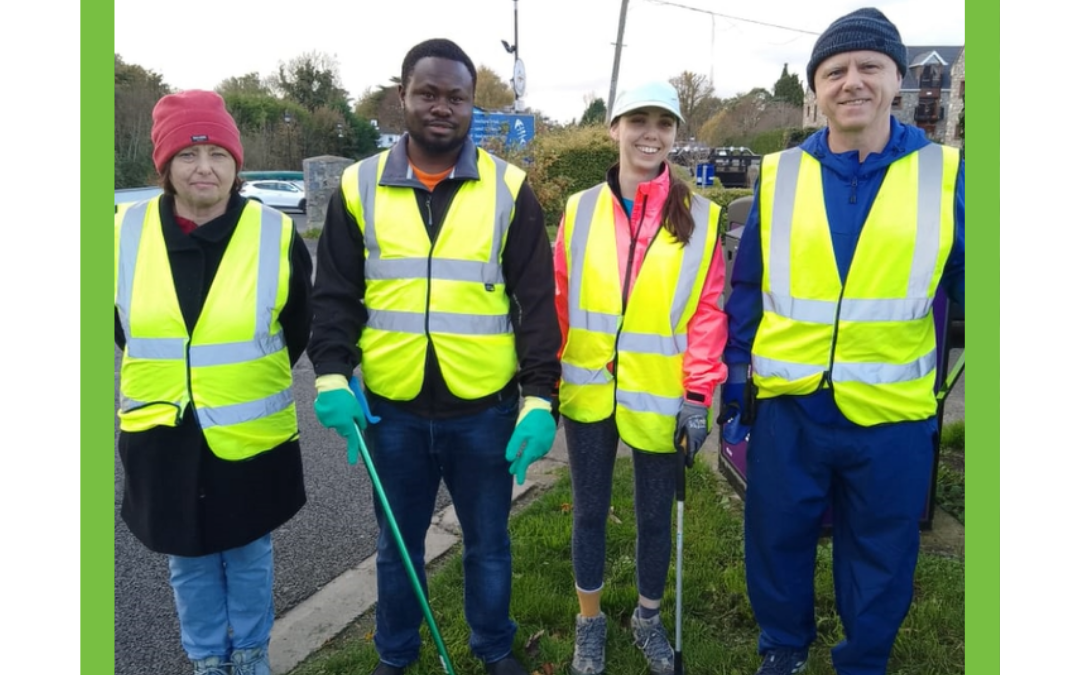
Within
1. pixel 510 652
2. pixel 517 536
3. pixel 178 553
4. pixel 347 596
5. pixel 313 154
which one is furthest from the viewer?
pixel 313 154

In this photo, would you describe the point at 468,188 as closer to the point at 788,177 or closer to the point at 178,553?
the point at 788,177

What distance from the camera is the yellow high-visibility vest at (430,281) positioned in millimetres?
2330

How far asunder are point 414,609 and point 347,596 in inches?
33.6

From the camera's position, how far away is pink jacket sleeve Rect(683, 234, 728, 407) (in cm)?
245

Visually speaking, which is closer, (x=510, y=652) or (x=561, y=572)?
(x=510, y=652)

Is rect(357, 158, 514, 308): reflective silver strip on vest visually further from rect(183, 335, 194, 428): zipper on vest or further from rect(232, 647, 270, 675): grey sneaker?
rect(232, 647, 270, 675): grey sneaker

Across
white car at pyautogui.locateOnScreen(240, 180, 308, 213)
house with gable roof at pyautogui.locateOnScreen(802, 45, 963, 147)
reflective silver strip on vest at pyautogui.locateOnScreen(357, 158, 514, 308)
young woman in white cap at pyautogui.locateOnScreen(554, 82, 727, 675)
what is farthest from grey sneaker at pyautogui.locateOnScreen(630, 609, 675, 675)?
house with gable roof at pyautogui.locateOnScreen(802, 45, 963, 147)

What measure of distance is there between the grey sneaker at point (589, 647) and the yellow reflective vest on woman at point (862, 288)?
1127 millimetres

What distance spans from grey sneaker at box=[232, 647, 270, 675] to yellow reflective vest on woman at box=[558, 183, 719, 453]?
1.34m

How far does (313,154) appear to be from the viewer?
3356cm

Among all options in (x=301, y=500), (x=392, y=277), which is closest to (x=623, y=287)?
(x=392, y=277)

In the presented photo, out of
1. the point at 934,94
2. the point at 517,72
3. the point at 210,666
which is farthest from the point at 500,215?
the point at 934,94

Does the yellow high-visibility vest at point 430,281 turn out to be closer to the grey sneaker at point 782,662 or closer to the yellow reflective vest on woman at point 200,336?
the yellow reflective vest on woman at point 200,336

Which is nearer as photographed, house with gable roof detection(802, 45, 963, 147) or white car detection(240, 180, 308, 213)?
white car detection(240, 180, 308, 213)
